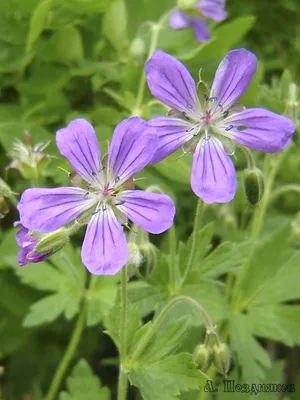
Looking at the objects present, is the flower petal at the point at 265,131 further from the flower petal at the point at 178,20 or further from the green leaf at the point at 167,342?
the flower petal at the point at 178,20

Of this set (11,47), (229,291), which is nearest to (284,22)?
(11,47)

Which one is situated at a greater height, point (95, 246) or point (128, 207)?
point (128, 207)

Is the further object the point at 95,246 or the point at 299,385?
the point at 299,385

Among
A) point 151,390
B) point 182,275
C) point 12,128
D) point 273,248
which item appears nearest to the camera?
point 151,390

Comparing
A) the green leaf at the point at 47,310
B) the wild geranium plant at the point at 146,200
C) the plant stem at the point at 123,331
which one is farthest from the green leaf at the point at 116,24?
the plant stem at the point at 123,331

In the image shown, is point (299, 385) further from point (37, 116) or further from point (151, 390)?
point (37, 116)

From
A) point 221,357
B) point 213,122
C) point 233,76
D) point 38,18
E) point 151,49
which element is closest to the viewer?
point 233,76

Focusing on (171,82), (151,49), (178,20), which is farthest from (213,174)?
(178,20)

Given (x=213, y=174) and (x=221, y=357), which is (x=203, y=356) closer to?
(x=221, y=357)
